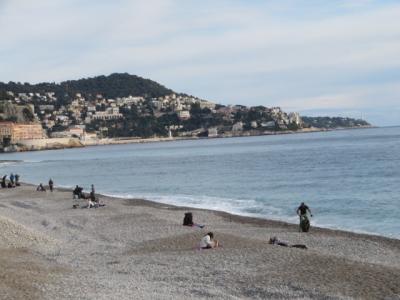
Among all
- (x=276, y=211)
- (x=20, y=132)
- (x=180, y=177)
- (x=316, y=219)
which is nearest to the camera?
(x=316, y=219)

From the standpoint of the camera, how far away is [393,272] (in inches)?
519

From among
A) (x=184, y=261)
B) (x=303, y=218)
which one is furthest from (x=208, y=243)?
(x=303, y=218)

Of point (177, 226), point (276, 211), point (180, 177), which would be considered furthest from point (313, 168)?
point (177, 226)

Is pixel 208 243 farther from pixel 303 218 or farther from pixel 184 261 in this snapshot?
pixel 303 218

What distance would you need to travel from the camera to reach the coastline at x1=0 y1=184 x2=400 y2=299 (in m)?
11.8

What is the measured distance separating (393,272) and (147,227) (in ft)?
36.2

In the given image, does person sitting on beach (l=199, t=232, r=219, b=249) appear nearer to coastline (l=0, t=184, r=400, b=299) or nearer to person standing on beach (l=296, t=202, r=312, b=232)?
coastline (l=0, t=184, r=400, b=299)

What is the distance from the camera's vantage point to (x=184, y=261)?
50.0 ft

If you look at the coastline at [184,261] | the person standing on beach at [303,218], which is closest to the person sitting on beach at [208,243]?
the coastline at [184,261]

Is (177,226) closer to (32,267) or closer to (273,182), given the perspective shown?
(32,267)

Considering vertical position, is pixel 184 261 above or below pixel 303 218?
below

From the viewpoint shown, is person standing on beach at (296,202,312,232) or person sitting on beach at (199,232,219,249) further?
person standing on beach at (296,202,312,232)

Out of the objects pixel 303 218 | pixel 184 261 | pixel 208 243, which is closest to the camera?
pixel 184 261

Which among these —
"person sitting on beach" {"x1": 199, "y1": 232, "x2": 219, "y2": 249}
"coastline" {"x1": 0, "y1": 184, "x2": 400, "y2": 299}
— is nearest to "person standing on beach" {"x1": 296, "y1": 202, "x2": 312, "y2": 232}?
"coastline" {"x1": 0, "y1": 184, "x2": 400, "y2": 299}
